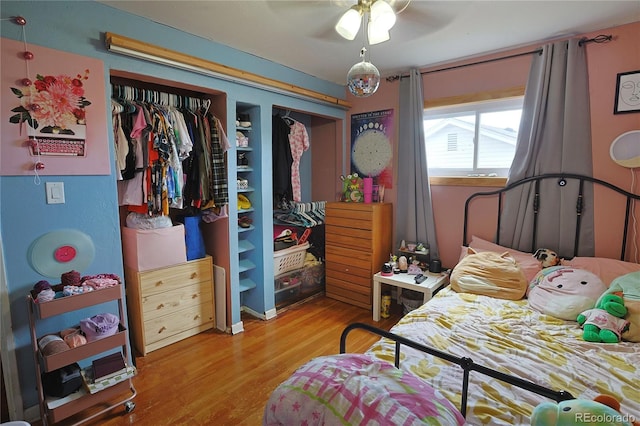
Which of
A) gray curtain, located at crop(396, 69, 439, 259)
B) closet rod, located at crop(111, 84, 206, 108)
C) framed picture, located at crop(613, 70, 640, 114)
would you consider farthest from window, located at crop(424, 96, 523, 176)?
closet rod, located at crop(111, 84, 206, 108)

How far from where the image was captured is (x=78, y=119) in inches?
73.4

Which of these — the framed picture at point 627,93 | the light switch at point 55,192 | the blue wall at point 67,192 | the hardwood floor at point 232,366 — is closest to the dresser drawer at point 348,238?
the hardwood floor at point 232,366

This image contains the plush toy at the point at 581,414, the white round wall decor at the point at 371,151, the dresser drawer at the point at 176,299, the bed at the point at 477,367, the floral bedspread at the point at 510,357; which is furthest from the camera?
the white round wall decor at the point at 371,151

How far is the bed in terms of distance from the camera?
3.02 ft

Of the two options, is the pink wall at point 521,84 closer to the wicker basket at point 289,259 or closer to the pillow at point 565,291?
the pillow at point 565,291

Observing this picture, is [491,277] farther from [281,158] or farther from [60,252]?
[60,252]

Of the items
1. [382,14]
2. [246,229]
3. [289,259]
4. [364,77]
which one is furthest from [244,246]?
[382,14]

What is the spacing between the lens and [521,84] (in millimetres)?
2596

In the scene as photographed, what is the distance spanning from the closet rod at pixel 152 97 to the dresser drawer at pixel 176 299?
4.83 feet

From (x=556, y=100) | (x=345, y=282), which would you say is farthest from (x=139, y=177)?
(x=556, y=100)

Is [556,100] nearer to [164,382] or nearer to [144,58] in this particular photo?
[144,58]

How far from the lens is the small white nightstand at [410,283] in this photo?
8.77ft

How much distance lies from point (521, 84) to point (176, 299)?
130 inches

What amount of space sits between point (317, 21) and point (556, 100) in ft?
6.09
